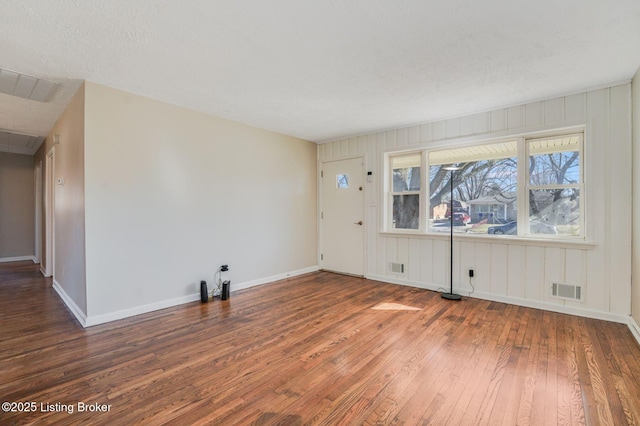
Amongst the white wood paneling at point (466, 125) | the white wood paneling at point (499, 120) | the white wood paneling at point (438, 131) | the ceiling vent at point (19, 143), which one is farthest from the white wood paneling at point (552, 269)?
the ceiling vent at point (19, 143)

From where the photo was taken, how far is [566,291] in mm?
3338

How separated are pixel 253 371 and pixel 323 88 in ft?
9.17

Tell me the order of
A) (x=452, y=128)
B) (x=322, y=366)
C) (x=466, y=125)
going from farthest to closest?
(x=452, y=128), (x=466, y=125), (x=322, y=366)

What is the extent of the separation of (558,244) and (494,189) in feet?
3.16

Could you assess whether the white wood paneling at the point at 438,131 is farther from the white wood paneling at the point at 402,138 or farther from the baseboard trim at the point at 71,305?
the baseboard trim at the point at 71,305

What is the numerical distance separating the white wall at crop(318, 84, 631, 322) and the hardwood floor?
1.07ft

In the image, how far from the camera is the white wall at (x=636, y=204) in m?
2.75

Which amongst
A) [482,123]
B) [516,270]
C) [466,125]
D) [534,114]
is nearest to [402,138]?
[466,125]

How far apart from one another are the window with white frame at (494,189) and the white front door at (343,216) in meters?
0.57

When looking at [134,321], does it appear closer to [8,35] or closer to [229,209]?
[229,209]

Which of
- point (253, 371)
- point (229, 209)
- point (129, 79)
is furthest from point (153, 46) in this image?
point (253, 371)

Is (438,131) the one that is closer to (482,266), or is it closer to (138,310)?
(482,266)

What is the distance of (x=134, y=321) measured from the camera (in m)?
3.11

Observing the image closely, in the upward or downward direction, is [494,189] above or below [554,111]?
below
